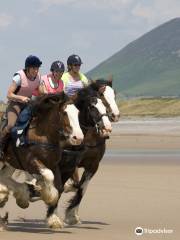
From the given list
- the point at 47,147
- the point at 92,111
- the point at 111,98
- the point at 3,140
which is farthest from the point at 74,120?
the point at 3,140

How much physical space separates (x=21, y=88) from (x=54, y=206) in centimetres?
190

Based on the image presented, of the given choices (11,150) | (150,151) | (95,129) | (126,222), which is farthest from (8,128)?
(150,151)

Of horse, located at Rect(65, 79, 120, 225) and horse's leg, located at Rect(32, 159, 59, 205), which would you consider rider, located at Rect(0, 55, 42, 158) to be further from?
horse's leg, located at Rect(32, 159, 59, 205)

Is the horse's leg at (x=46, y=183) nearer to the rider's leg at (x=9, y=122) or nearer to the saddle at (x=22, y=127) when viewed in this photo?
the saddle at (x=22, y=127)

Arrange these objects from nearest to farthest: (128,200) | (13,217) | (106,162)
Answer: (13,217), (128,200), (106,162)

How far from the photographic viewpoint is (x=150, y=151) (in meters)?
32.5

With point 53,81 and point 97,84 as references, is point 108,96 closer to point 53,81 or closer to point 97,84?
point 97,84

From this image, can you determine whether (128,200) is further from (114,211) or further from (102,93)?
(102,93)

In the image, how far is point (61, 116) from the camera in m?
12.9

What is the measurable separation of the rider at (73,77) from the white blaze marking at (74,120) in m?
1.75

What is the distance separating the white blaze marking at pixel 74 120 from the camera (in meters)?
12.5

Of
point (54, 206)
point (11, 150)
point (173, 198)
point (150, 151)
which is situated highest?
point (11, 150)

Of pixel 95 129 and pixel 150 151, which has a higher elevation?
pixel 95 129

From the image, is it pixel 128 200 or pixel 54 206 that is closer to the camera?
pixel 54 206
